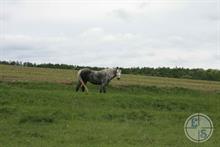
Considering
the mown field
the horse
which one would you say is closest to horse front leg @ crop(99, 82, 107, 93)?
the horse

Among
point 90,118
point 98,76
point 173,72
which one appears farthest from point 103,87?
point 173,72

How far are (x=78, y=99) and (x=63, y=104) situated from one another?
1.10m

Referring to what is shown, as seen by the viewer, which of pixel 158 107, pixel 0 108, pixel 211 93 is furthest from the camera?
pixel 211 93

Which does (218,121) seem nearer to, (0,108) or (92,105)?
(92,105)

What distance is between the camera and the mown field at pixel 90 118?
60.7 ft

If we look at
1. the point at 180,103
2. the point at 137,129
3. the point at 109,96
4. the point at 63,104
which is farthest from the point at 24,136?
the point at 180,103

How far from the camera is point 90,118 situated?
23.6 metres

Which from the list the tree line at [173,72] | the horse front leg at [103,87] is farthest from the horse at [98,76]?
the tree line at [173,72]

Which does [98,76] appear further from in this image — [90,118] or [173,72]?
[173,72]

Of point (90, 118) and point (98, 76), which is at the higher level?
point (98, 76)

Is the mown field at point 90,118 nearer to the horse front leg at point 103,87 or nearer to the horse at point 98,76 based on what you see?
the horse at point 98,76

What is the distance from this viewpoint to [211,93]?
3816 cm

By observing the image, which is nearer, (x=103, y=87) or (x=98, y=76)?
(x=103, y=87)

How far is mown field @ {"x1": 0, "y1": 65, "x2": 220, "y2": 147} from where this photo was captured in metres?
18.5
